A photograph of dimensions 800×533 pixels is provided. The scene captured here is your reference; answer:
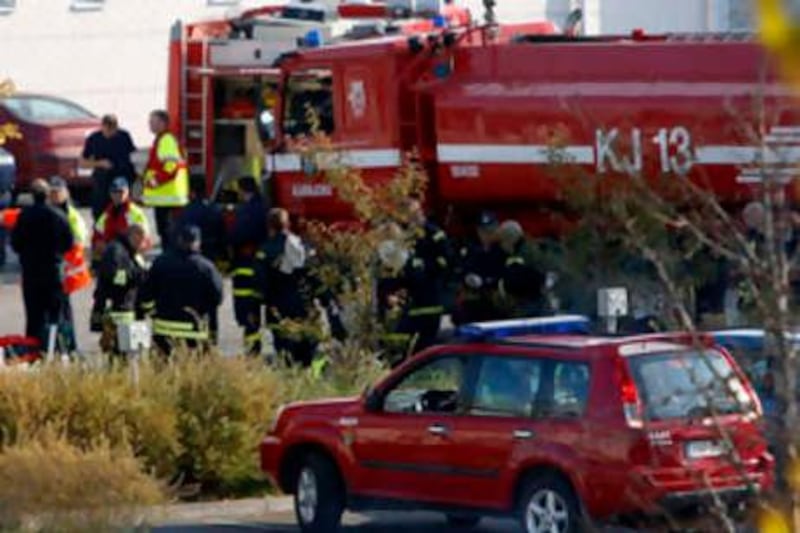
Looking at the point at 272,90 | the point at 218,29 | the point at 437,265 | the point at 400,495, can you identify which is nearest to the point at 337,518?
the point at 400,495

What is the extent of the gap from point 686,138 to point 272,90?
6812mm

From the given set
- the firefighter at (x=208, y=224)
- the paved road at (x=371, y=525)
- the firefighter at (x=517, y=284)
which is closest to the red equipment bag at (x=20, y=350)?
the firefighter at (x=208, y=224)

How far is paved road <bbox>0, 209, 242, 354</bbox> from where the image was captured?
69.4 feet

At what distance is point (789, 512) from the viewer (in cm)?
516

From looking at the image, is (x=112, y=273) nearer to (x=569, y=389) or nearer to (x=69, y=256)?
(x=69, y=256)

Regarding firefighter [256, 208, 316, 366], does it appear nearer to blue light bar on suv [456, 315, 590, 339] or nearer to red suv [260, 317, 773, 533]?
red suv [260, 317, 773, 533]

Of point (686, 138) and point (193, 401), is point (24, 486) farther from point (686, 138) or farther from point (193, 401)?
point (686, 138)

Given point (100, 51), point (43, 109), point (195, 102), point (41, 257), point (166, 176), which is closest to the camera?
point (41, 257)

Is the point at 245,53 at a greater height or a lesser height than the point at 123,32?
lesser

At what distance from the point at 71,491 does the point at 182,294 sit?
16.7 feet

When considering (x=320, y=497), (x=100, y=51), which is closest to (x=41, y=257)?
(x=320, y=497)

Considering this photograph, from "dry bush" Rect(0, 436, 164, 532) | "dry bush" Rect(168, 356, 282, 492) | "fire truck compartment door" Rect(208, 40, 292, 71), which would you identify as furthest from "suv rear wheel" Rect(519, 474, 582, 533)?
"fire truck compartment door" Rect(208, 40, 292, 71)

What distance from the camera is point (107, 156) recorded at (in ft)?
82.4

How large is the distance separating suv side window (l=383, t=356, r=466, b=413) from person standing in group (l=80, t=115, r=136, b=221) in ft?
40.0
